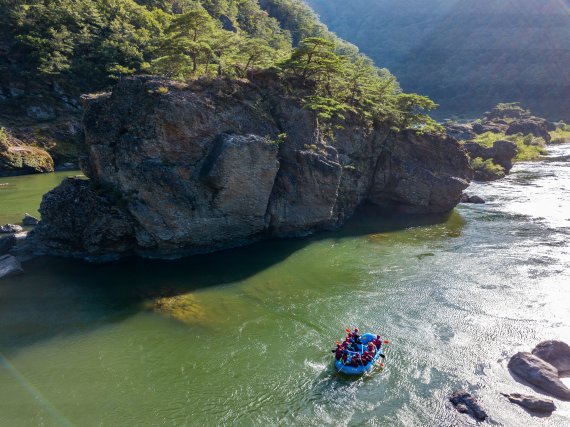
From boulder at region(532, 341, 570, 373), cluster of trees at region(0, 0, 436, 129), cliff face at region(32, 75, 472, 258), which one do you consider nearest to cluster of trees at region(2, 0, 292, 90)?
cluster of trees at region(0, 0, 436, 129)

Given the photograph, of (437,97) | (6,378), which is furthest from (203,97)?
(437,97)

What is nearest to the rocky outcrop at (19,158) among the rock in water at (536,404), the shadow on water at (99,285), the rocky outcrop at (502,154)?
the shadow on water at (99,285)

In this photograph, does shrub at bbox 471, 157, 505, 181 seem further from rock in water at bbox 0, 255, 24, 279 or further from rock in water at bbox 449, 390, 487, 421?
rock in water at bbox 0, 255, 24, 279

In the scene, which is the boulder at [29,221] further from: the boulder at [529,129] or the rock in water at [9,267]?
the boulder at [529,129]

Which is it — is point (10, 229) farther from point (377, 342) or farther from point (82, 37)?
point (82, 37)

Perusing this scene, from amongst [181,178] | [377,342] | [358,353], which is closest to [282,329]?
[358,353]

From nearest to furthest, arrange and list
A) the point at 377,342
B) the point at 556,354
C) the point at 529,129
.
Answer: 1. the point at 556,354
2. the point at 377,342
3. the point at 529,129
